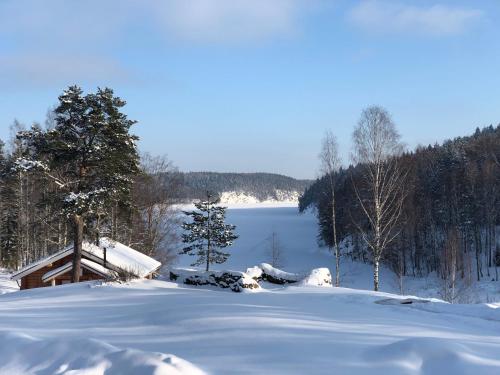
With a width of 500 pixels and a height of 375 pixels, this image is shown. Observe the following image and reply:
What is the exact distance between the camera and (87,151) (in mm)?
18422

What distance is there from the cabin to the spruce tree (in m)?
2.89

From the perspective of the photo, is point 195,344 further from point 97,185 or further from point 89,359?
point 97,185

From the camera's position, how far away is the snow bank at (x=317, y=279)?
1712cm

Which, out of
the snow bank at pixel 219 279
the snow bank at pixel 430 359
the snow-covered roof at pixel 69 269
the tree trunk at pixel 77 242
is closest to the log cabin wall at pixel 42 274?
the snow-covered roof at pixel 69 269

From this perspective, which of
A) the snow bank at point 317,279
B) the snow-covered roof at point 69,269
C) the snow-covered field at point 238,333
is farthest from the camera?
the snow-covered roof at point 69,269

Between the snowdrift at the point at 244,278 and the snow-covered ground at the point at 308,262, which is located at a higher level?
the snowdrift at the point at 244,278

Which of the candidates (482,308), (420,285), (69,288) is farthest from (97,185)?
(420,285)

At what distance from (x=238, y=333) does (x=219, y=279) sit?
27.3ft

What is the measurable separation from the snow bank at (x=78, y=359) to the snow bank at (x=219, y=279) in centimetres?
838

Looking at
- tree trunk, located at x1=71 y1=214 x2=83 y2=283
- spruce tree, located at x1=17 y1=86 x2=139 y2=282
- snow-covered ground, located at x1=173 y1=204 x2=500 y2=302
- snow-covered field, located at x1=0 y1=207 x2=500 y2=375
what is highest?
spruce tree, located at x1=17 y1=86 x2=139 y2=282

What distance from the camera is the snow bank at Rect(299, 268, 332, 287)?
56.2ft

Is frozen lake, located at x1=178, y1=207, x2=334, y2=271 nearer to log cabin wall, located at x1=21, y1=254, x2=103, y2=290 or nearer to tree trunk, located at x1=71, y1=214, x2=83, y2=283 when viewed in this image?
log cabin wall, located at x1=21, y1=254, x2=103, y2=290

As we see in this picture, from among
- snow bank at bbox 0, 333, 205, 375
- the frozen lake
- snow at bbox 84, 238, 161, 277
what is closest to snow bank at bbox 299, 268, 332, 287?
snow at bbox 84, 238, 161, 277

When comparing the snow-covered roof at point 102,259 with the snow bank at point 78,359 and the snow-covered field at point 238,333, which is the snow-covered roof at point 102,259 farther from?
the snow bank at point 78,359
